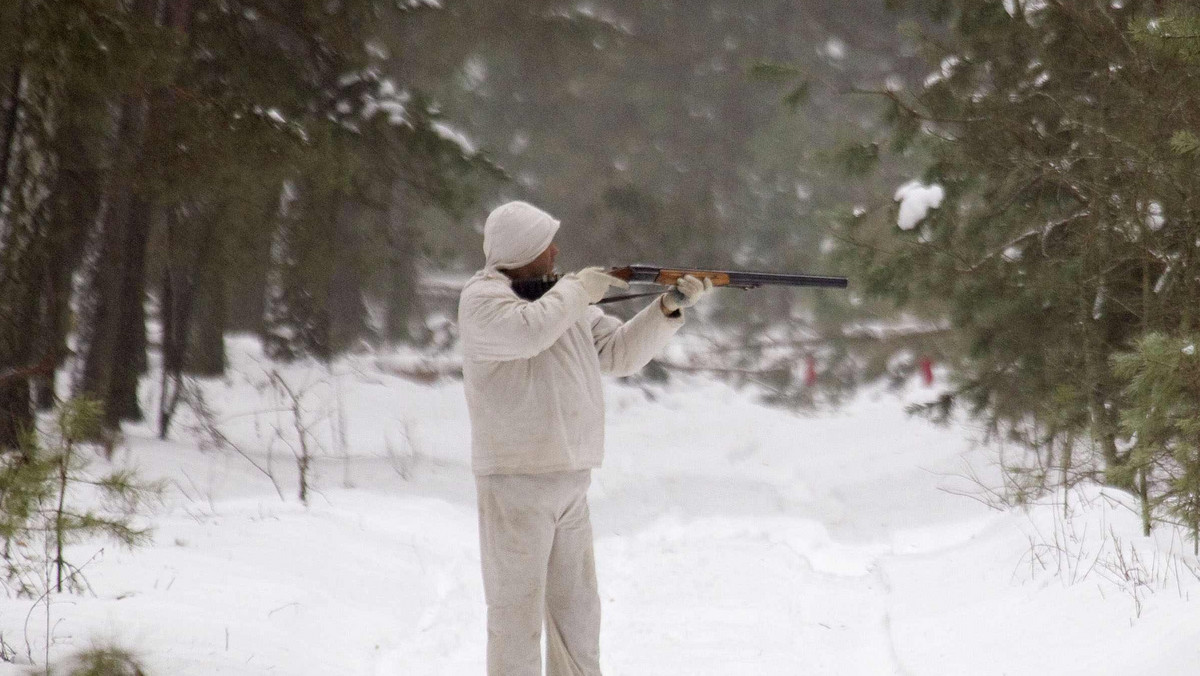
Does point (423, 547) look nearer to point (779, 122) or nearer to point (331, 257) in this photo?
point (331, 257)

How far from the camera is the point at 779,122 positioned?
2650cm

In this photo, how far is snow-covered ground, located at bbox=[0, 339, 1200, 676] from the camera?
5.10 metres

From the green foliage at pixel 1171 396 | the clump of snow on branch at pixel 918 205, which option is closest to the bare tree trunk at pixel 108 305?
the clump of snow on branch at pixel 918 205

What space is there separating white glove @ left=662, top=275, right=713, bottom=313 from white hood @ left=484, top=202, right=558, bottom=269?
0.50 m

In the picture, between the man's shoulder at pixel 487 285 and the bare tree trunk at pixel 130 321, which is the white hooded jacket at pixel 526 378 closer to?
the man's shoulder at pixel 487 285

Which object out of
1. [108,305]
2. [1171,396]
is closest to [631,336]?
[1171,396]

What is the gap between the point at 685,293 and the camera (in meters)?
4.48

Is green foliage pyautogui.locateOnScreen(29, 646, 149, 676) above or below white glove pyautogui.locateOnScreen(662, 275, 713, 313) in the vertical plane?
below

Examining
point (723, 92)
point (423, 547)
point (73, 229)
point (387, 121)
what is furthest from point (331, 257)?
point (723, 92)

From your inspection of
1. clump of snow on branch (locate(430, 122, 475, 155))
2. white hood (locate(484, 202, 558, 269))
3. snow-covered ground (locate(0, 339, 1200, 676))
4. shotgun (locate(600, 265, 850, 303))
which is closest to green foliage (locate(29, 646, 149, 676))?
snow-covered ground (locate(0, 339, 1200, 676))

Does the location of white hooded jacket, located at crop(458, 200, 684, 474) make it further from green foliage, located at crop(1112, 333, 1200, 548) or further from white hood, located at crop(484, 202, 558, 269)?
green foliage, located at crop(1112, 333, 1200, 548)

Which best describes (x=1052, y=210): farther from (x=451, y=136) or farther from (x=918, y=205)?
(x=451, y=136)

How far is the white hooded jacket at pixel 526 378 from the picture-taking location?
4.11 meters

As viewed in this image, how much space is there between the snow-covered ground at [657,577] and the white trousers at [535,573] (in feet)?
4.04
